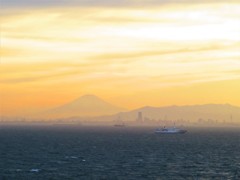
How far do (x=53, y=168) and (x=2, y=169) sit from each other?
38.9 feet

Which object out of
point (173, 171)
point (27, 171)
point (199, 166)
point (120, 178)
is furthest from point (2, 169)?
point (199, 166)

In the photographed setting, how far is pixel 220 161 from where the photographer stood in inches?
5630

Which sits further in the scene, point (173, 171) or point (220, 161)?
point (220, 161)

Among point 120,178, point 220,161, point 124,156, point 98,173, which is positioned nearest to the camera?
point 120,178

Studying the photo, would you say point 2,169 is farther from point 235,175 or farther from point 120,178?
point 235,175

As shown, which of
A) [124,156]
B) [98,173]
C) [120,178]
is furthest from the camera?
[124,156]

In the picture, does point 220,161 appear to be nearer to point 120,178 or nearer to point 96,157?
point 96,157

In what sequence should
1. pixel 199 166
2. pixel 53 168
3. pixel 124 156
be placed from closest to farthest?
pixel 53 168 < pixel 199 166 < pixel 124 156

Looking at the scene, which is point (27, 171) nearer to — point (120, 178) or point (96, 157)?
point (120, 178)

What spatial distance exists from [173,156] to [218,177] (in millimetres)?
50416

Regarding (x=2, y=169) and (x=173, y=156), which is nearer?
(x=2, y=169)

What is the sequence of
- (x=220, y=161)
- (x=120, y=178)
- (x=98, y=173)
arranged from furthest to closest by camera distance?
(x=220, y=161), (x=98, y=173), (x=120, y=178)

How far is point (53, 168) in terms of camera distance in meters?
119

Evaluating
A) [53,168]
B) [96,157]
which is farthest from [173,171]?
[96,157]
